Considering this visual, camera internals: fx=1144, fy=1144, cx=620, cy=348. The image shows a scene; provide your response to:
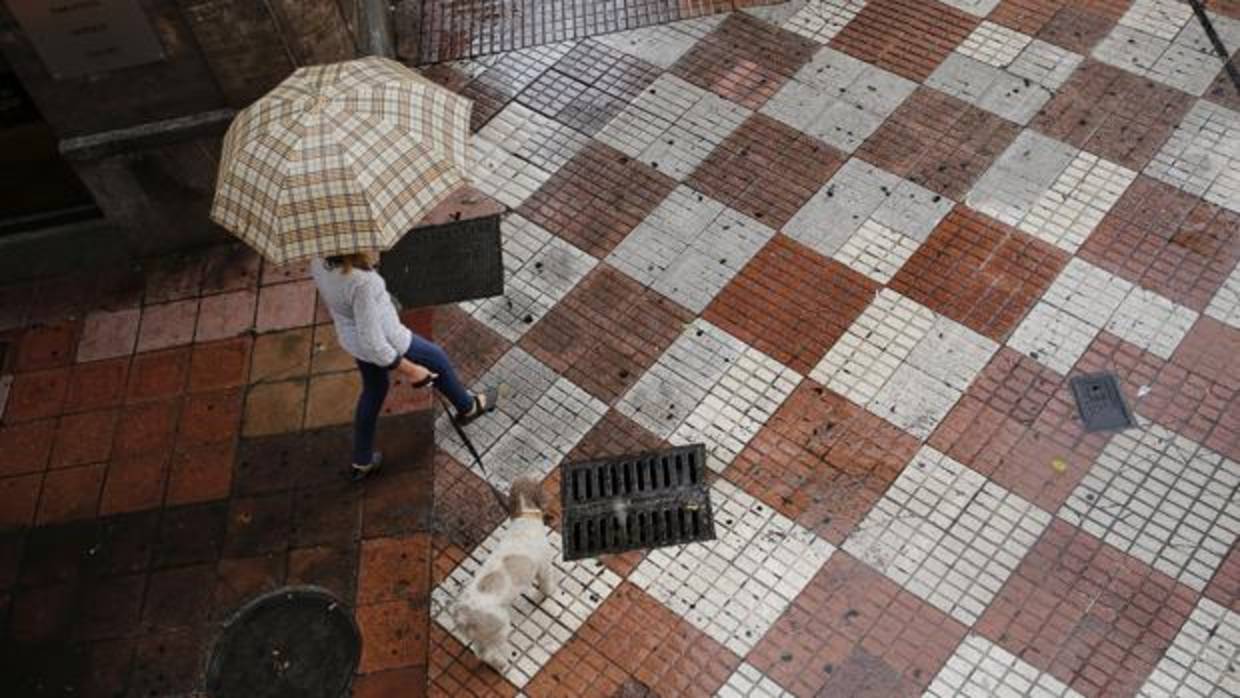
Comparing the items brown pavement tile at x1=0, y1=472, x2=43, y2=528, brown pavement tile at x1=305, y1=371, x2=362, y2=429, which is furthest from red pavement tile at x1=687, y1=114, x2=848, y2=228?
brown pavement tile at x1=0, y1=472, x2=43, y2=528

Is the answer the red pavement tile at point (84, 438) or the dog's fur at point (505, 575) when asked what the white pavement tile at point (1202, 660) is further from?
the red pavement tile at point (84, 438)

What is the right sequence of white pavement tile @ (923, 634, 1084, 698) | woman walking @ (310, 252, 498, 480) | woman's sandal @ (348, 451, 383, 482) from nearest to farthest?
woman walking @ (310, 252, 498, 480) → white pavement tile @ (923, 634, 1084, 698) → woman's sandal @ (348, 451, 383, 482)

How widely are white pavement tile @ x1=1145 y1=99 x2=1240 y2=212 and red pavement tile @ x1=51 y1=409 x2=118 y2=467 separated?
22.7ft

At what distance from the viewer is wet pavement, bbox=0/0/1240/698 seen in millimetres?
5883

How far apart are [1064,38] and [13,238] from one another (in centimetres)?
769

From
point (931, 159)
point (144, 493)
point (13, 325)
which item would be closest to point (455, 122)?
point (144, 493)

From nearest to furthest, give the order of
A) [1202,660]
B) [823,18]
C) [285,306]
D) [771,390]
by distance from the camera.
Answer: [1202,660], [771,390], [285,306], [823,18]

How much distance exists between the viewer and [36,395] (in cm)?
750

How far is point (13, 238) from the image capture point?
8.05 m

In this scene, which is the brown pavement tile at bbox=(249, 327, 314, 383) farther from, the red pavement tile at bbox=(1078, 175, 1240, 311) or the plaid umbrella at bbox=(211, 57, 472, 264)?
the red pavement tile at bbox=(1078, 175, 1240, 311)

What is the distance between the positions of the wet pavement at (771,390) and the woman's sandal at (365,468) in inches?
3.8

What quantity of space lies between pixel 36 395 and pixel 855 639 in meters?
5.42

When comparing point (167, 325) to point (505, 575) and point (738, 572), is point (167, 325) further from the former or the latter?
point (738, 572)

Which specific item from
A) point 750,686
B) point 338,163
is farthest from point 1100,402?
point 338,163
